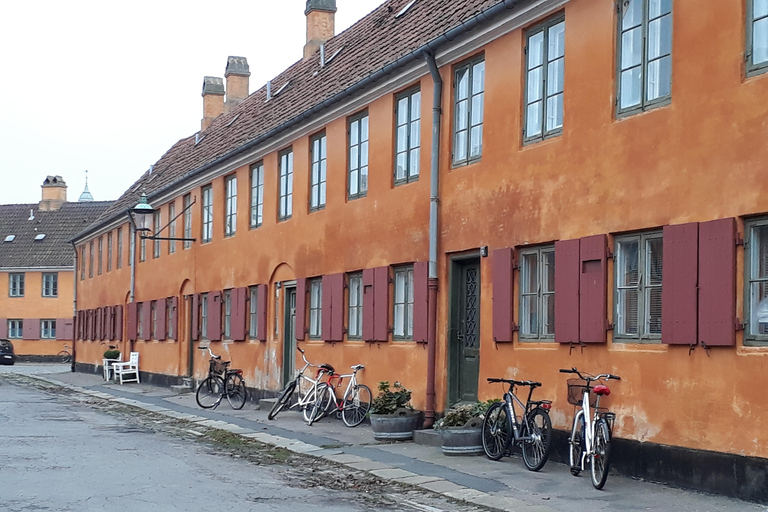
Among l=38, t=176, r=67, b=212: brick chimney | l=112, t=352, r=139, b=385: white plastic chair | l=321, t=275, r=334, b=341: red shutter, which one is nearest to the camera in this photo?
l=321, t=275, r=334, b=341: red shutter

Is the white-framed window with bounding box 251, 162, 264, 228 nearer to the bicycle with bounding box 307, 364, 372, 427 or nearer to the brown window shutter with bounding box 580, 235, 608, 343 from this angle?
the bicycle with bounding box 307, 364, 372, 427

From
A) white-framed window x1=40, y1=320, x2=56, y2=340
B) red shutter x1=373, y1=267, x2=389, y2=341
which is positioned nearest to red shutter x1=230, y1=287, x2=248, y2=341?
red shutter x1=373, y1=267, x2=389, y2=341

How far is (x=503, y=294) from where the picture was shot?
13.8 meters

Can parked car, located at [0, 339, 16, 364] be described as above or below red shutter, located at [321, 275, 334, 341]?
below

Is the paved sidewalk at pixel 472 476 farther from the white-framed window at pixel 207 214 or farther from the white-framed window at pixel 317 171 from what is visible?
the white-framed window at pixel 207 214

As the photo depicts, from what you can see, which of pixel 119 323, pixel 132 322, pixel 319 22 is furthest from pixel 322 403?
pixel 119 323

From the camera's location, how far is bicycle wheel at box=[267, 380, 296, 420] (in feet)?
61.2

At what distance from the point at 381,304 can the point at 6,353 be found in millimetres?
41630

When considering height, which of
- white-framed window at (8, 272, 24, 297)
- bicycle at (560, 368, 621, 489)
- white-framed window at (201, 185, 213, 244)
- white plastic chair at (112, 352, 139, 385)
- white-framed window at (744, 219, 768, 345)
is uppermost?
white-framed window at (201, 185, 213, 244)

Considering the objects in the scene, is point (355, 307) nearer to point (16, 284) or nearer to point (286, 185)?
point (286, 185)

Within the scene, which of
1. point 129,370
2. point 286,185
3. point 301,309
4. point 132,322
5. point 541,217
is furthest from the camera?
point 132,322

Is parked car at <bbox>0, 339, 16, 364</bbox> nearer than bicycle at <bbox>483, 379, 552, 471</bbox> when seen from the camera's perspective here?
No

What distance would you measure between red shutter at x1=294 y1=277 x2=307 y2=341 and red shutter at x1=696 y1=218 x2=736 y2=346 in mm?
11626

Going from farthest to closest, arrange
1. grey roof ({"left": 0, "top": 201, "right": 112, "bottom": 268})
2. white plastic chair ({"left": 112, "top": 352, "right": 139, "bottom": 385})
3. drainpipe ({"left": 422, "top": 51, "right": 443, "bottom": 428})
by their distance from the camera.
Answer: grey roof ({"left": 0, "top": 201, "right": 112, "bottom": 268}) → white plastic chair ({"left": 112, "top": 352, "right": 139, "bottom": 385}) → drainpipe ({"left": 422, "top": 51, "right": 443, "bottom": 428})
